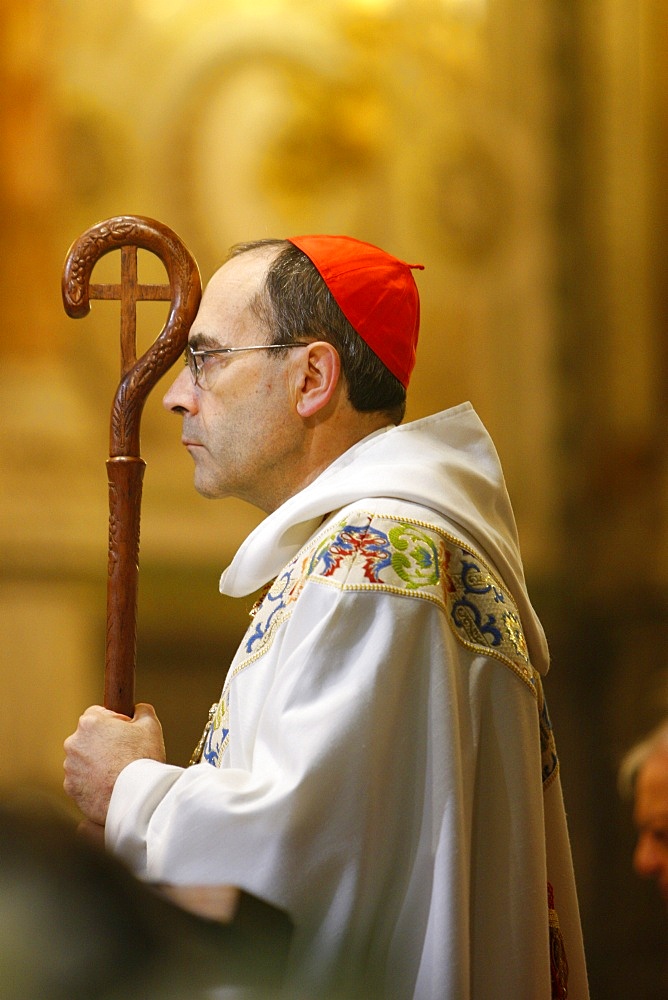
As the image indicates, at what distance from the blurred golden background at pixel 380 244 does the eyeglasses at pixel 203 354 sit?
2.75 meters

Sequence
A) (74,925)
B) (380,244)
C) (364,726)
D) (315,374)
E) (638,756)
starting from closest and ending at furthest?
1. (74,925)
2. (364,726)
3. (315,374)
4. (638,756)
5. (380,244)

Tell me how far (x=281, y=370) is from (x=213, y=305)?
0.72 feet

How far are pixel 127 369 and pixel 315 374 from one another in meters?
0.41

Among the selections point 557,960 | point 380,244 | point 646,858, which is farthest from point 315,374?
point 380,244

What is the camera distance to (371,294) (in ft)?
8.53

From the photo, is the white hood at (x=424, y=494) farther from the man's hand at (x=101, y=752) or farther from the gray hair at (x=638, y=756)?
the gray hair at (x=638, y=756)

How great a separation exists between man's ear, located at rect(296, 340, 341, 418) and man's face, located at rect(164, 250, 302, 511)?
0.02 meters

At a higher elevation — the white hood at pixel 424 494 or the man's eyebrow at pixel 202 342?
the man's eyebrow at pixel 202 342

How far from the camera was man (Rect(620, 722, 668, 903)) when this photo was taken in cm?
474

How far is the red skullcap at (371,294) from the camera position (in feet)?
8.45

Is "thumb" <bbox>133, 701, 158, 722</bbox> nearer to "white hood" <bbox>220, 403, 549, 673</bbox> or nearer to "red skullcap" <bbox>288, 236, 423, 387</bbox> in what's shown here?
"white hood" <bbox>220, 403, 549, 673</bbox>

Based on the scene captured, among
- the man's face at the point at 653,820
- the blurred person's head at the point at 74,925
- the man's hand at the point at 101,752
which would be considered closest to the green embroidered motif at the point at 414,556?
the man's hand at the point at 101,752

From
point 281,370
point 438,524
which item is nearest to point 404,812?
point 438,524

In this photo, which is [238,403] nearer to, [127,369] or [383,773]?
[127,369]
